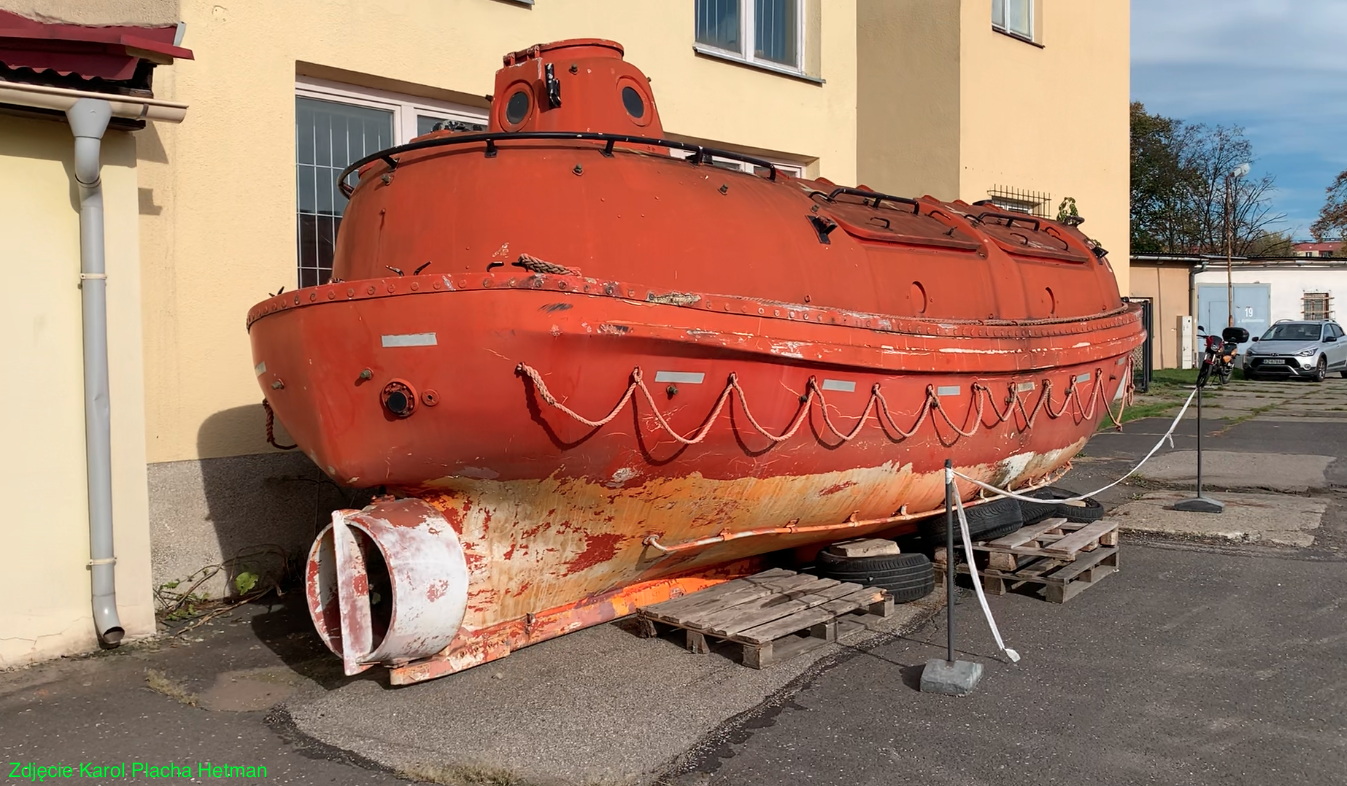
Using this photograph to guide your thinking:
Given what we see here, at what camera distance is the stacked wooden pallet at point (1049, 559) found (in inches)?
213

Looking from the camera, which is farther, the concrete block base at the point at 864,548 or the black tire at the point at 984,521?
the black tire at the point at 984,521

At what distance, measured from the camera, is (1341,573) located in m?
5.73

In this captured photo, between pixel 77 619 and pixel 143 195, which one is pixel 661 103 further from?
pixel 77 619

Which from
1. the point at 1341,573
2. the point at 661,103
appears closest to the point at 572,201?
the point at 661,103

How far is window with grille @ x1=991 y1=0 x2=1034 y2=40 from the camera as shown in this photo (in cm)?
1288

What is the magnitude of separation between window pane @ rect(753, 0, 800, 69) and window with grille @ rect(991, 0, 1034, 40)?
4.66 meters

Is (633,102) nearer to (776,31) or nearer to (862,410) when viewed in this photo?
(862,410)

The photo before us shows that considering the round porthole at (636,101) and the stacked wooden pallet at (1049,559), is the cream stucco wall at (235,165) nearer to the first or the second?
the round porthole at (636,101)

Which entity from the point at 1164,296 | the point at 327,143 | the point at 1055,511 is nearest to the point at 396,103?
the point at 327,143

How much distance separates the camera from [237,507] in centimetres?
552

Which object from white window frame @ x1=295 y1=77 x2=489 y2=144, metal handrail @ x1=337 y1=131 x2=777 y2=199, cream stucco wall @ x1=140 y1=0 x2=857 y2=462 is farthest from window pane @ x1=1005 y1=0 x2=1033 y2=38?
metal handrail @ x1=337 y1=131 x2=777 y2=199

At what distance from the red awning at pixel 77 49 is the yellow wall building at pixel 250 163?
36cm

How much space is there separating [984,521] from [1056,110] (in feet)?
31.8

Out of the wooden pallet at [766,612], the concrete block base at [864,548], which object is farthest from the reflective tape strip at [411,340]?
the concrete block base at [864,548]
